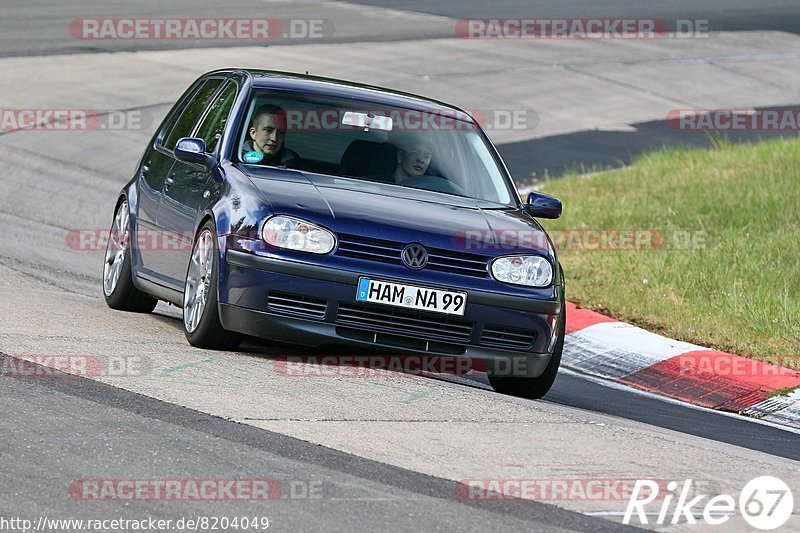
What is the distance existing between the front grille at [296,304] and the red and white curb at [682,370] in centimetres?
281

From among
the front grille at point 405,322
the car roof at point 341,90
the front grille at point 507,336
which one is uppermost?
the car roof at point 341,90

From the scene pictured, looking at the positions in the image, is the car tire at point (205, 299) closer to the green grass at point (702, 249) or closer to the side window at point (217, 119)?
the side window at point (217, 119)

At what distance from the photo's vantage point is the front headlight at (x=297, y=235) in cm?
775

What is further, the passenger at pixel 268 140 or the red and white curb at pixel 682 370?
the red and white curb at pixel 682 370

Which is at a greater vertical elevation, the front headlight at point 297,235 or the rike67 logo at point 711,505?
the front headlight at point 297,235

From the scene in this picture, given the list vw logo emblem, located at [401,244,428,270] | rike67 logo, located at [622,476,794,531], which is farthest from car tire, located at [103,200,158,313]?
rike67 logo, located at [622,476,794,531]

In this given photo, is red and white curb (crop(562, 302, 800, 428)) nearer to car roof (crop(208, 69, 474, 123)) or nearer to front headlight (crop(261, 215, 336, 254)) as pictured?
car roof (crop(208, 69, 474, 123))

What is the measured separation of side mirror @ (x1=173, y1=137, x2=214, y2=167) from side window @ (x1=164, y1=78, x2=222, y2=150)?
0.92m

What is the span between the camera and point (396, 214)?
7984mm

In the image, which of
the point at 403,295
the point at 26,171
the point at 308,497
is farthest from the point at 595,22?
the point at 308,497

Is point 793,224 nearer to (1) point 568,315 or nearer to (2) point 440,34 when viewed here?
(1) point 568,315

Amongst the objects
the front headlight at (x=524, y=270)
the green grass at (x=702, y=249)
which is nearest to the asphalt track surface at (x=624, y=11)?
the green grass at (x=702, y=249)

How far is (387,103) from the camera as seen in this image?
A: 930 cm

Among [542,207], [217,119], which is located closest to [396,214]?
[542,207]
